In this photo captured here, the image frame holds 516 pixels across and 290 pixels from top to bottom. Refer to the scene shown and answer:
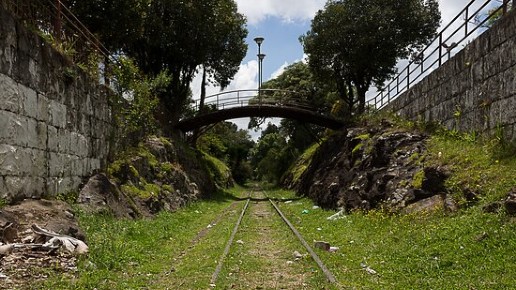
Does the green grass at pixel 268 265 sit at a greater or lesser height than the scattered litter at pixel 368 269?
lesser

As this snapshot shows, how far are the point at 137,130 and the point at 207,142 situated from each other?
81.9ft

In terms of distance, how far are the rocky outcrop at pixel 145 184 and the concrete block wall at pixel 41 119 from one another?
0.81 metres

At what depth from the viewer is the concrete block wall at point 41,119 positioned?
367 inches

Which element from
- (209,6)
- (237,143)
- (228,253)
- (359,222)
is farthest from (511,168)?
(237,143)

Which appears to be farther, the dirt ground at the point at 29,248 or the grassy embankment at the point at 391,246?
the grassy embankment at the point at 391,246

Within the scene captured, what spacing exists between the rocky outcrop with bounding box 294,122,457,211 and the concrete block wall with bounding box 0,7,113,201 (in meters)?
8.90

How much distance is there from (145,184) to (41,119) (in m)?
7.17

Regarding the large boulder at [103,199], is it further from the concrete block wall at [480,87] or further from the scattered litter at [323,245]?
the concrete block wall at [480,87]

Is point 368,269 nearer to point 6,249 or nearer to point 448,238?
point 448,238

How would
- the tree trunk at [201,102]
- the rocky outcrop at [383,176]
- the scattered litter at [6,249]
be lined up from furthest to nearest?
the tree trunk at [201,102]
the rocky outcrop at [383,176]
the scattered litter at [6,249]

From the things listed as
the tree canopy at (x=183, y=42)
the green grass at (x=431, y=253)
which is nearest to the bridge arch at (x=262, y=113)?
the tree canopy at (x=183, y=42)

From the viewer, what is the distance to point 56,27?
514 inches

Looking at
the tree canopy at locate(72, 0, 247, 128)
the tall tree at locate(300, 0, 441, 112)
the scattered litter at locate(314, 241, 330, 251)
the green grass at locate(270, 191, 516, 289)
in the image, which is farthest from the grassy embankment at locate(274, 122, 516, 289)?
the tall tree at locate(300, 0, 441, 112)

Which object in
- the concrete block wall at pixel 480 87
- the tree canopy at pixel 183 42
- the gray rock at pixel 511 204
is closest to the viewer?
the gray rock at pixel 511 204
